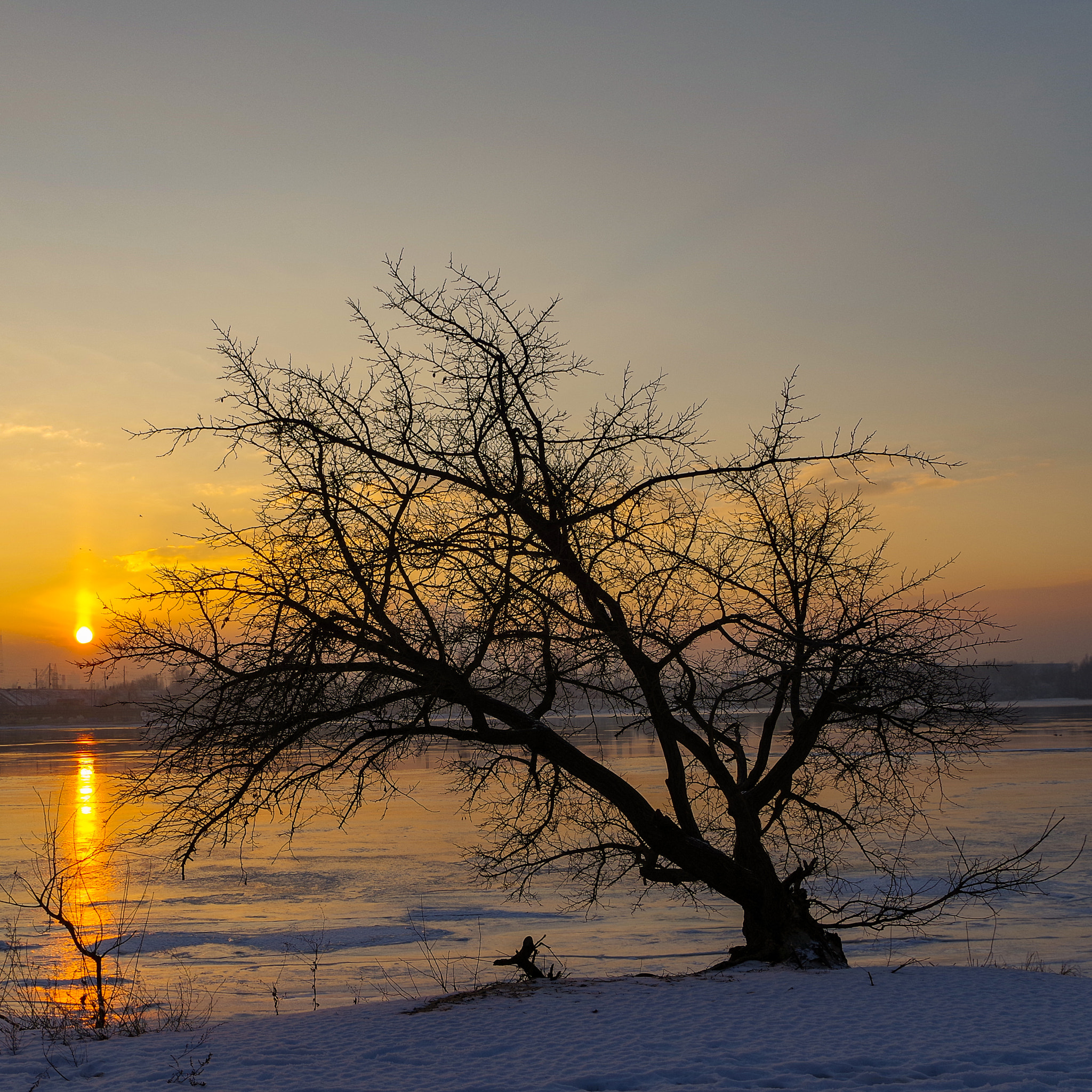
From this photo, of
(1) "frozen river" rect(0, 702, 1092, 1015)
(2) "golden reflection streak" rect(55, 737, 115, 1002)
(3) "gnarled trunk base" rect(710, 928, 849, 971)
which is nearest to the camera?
(3) "gnarled trunk base" rect(710, 928, 849, 971)

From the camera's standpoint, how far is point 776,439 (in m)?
9.80

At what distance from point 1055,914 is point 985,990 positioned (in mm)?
8761

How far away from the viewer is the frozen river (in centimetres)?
1298

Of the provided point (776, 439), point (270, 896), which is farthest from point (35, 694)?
point (776, 439)

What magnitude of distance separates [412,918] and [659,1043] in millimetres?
9652

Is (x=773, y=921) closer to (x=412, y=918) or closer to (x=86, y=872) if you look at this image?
(x=412, y=918)

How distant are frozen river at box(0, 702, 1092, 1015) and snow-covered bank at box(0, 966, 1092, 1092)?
352cm

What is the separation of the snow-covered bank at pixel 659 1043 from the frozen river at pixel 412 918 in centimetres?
Result: 352

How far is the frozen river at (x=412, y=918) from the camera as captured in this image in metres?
13.0

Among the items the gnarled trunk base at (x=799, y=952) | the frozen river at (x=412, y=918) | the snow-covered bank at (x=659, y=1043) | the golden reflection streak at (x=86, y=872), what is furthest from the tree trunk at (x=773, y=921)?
the golden reflection streak at (x=86, y=872)

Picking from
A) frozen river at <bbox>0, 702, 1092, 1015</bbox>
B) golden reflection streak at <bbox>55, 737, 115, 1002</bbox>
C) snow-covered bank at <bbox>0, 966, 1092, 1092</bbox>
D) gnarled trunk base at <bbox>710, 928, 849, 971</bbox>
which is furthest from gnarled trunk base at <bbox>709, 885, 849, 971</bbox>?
golden reflection streak at <bbox>55, 737, 115, 1002</bbox>

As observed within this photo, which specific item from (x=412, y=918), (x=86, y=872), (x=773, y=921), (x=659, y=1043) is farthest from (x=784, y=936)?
(x=86, y=872)

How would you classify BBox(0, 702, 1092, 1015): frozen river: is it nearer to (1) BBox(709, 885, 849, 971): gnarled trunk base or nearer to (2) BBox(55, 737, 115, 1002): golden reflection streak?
(2) BBox(55, 737, 115, 1002): golden reflection streak

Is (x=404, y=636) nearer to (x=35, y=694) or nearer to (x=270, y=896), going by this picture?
(x=270, y=896)
